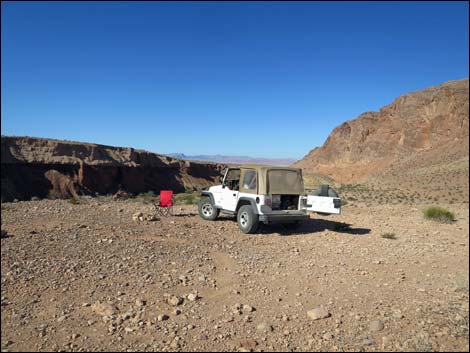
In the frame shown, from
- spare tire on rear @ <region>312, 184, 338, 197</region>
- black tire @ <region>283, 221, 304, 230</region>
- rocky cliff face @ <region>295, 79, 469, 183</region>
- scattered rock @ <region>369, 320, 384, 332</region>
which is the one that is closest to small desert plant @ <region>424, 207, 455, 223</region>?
spare tire on rear @ <region>312, 184, 338, 197</region>

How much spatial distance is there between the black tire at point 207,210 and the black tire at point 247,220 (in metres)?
1.66

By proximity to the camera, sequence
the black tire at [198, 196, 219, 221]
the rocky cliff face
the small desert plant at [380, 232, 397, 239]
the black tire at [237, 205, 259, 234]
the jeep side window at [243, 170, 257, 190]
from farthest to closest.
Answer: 1. the rocky cliff face
2. the black tire at [198, 196, 219, 221]
3. the jeep side window at [243, 170, 257, 190]
4. the small desert plant at [380, 232, 397, 239]
5. the black tire at [237, 205, 259, 234]

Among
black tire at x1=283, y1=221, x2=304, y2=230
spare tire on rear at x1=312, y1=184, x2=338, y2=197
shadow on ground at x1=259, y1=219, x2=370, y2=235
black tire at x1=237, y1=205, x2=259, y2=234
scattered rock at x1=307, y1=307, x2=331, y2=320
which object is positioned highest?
spare tire on rear at x1=312, y1=184, x2=338, y2=197

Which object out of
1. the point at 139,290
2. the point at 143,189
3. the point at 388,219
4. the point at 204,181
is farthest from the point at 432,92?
the point at 139,290

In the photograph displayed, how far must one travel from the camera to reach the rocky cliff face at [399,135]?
54688mm

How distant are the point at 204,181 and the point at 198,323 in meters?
63.7

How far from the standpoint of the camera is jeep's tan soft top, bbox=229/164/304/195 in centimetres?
1036

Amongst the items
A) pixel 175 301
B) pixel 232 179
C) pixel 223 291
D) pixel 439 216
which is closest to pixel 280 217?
pixel 232 179

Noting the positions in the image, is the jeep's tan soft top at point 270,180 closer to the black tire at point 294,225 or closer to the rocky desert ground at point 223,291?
the black tire at point 294,225

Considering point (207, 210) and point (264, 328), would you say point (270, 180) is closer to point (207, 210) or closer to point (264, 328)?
point (207, 210)

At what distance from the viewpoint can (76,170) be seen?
47.6m

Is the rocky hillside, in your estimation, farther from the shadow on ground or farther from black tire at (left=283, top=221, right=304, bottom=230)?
black tire at (left=283, top=221, right=304, bottom=230)

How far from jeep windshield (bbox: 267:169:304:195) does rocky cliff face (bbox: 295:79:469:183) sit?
128 feet

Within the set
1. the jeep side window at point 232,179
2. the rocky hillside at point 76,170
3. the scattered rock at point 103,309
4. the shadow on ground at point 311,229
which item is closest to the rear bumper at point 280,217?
the shadow on ground at point 311,229
